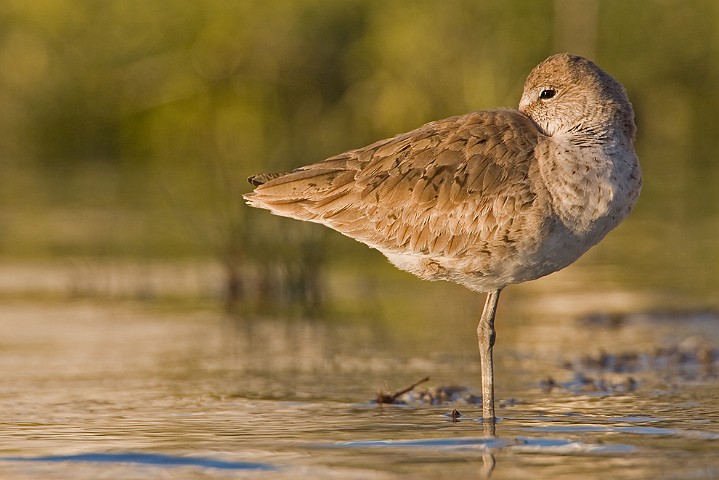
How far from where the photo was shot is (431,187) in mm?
8031

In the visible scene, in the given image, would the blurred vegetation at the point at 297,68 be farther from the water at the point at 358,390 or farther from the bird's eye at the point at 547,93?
the bird's eye at the point at 547,93

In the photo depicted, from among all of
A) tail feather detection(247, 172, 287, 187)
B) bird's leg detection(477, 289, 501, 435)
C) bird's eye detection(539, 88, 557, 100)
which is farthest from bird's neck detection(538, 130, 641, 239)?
tail feather detection(247, 172, 287, 187)

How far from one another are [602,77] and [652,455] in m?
2.20

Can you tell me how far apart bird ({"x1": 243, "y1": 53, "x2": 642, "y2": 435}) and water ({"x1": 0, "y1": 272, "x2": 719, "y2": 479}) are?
61 cm

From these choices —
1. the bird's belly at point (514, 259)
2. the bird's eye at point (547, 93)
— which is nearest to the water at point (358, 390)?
the bird's belly at point (514, 259)

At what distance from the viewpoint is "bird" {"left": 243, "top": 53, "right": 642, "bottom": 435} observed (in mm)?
7523

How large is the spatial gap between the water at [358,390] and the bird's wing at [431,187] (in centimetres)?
93

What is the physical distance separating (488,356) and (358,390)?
37.2 inches

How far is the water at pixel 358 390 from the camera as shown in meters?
6.57

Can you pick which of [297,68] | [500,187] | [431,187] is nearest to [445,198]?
[431,187]

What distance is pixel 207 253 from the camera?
50.7ft

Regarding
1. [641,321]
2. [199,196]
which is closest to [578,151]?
[641,321]

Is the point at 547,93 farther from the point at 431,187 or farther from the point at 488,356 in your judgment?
the point at 488,356

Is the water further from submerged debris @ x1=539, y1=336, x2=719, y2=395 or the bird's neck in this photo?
the bird's neck
